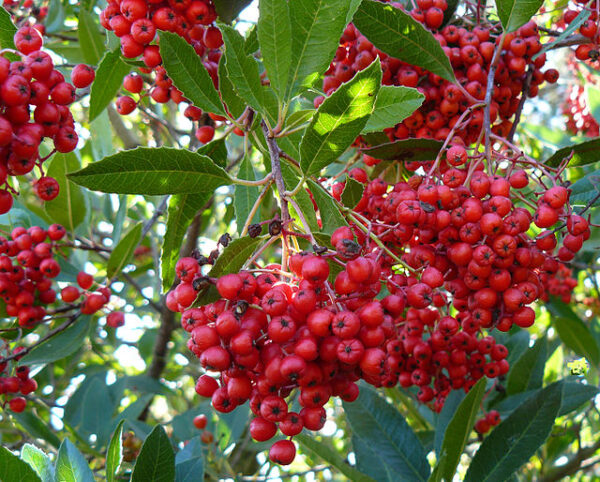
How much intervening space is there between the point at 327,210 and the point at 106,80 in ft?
4.25

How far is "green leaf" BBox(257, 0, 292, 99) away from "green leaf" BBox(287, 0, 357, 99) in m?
0.04

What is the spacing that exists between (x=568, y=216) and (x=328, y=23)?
39.1 inches

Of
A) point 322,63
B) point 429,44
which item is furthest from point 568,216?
point 322,63

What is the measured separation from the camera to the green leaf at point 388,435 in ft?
8.70

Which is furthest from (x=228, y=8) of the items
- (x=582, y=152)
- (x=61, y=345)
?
(x=61, y=345)

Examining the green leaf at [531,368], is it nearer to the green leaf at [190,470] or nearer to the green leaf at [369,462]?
the green leaf at [369,462]

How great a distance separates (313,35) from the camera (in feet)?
6.32

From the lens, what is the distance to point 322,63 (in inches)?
76.7

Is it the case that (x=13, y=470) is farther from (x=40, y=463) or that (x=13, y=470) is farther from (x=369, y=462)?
(x=369, y=462)

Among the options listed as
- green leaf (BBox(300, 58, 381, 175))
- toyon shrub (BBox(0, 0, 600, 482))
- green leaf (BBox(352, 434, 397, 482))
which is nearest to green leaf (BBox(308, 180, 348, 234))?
toyon shrub (BBox(0, 0, 600, 482))

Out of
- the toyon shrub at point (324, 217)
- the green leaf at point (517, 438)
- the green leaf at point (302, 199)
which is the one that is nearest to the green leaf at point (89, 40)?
the toyon shrub at point (324, 217)

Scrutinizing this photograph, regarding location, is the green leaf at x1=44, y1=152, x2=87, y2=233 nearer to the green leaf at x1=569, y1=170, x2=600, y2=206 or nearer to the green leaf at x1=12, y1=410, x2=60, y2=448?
the green leaf at x1=12, y1=410, x2=60, y2=448

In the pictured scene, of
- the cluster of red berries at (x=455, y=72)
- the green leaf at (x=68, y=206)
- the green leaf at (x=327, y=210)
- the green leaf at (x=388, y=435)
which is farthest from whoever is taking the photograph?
the green leaf at (x=68, y=206)

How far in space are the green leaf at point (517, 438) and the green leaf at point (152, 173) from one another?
1397 millimetres
